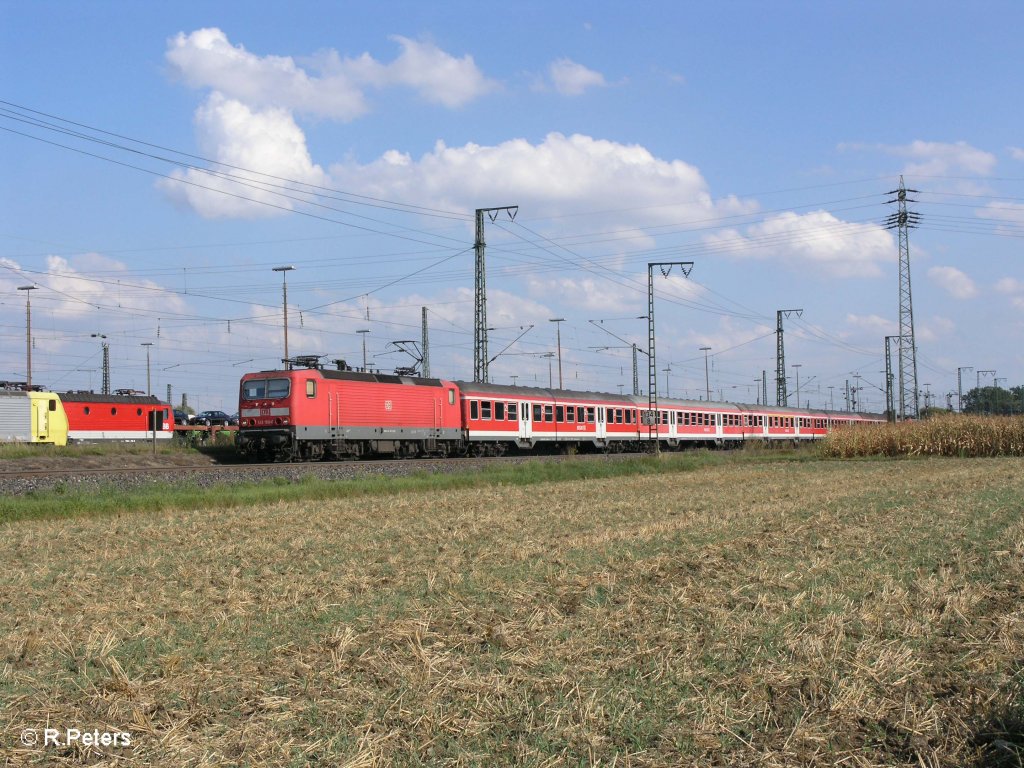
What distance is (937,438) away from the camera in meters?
48.8

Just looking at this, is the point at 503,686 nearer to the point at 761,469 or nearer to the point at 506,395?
the point at 761,469

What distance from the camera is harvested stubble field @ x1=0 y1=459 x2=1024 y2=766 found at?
5277mm

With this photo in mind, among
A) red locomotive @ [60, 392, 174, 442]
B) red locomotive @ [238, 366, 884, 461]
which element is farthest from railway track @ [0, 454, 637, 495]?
red locomotive @ [60, 392, 174, 442]

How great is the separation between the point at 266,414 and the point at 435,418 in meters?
9.35

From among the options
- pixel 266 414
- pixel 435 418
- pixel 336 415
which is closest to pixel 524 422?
pixel 435 418

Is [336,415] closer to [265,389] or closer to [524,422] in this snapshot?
[265,389]

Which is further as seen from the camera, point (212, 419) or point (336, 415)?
point (212, 419)

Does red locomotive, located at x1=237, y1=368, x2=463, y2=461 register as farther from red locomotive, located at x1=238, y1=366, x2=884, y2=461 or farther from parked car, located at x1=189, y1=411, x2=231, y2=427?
parked car, located at x1=189, y1=411, x2=231, y2=427

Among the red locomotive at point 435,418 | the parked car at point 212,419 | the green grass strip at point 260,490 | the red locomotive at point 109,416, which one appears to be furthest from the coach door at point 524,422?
the parked car at point 212,419

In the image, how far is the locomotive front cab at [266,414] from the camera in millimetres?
35438

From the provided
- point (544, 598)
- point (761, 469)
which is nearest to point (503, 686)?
point (544, 598)

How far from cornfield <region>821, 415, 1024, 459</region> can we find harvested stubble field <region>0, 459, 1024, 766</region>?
1425 inches

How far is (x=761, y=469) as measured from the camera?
36375 millimetres

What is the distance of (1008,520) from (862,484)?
11155 mm
